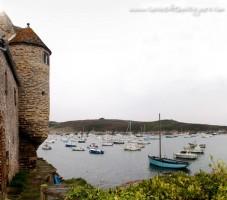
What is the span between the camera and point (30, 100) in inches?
992

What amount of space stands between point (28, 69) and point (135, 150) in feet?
307

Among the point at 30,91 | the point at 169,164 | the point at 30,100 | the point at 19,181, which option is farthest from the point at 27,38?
the point at 169,164

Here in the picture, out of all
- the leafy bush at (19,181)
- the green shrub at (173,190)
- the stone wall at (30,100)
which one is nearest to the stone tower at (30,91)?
the stone wall at (30,100)

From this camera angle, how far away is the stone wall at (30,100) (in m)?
24.9

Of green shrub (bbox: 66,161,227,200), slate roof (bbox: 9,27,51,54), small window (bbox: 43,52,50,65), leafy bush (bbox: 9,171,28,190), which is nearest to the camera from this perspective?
green shrub (bbox: 66,161,227,200)

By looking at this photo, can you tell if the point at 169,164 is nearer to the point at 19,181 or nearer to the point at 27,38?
the point at 27,38

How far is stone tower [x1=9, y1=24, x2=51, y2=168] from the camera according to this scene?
981 inches

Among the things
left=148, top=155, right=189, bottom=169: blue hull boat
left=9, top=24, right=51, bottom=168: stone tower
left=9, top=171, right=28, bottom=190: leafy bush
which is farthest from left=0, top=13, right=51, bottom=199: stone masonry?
left=148, top=155, right=189, bottom=169: blue hull boat

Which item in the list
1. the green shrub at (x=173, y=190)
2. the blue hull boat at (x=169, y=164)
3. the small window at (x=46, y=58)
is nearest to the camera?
the green shrub at (x=173, y=190)

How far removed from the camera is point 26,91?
25172mm

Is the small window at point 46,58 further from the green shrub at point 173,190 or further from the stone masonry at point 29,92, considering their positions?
the green shrub at point 173,190

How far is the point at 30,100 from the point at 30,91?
0.64 metres

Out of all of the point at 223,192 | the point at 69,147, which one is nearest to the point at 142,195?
the point at 223,192

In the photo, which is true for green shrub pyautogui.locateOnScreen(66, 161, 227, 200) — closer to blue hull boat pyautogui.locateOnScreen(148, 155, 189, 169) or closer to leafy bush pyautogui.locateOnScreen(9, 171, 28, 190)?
leafy bush pyautogui.locateOnScreen(9, 171, 28, 190)
